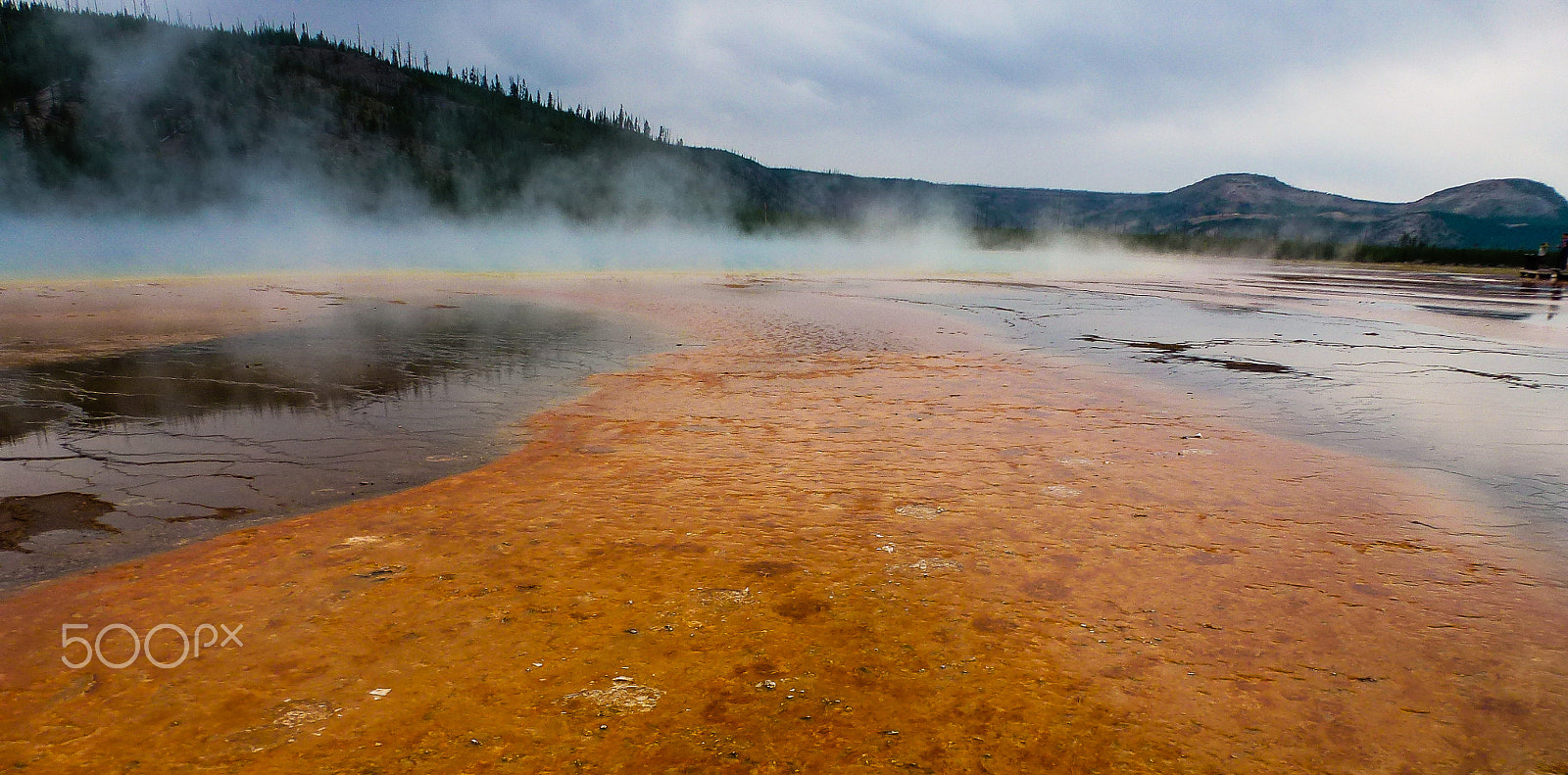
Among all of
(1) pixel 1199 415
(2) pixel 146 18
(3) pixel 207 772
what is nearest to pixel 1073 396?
(1) pixel 1199 415

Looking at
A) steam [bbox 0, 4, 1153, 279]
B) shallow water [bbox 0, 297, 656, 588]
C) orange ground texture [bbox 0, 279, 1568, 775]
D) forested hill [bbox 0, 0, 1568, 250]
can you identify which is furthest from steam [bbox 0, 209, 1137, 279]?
orange ground texture [bbox 0, 279, 1568, 775]

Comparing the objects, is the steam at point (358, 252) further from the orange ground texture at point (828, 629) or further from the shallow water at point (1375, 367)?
the orange ground texture at point (828, 629)

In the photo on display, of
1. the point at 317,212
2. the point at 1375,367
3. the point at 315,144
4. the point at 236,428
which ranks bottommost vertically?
the point at 236,428

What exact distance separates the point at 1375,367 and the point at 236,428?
34.5 ft

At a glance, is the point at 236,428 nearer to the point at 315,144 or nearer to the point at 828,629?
the point at 828,629

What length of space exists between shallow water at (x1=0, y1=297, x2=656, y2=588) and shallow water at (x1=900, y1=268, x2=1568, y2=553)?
18.6ft

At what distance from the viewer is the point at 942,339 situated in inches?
404

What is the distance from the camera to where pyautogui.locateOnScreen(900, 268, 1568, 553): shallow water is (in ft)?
15.4

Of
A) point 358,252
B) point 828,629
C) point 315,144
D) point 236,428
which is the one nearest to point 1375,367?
point 828,629

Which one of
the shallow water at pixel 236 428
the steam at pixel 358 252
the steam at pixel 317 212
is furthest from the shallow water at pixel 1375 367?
the steam at pixel 317 212

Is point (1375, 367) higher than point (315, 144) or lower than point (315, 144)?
lower

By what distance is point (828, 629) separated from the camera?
250cm

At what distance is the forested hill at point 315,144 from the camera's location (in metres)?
58.9

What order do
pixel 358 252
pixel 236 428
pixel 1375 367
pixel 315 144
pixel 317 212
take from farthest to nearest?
pixel 315 144 < pixel 317 212 < pixel 358 252 < pixel 1375 367 < pixel 236 428
